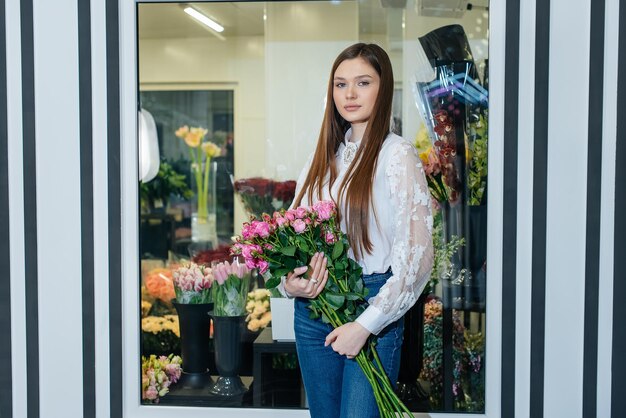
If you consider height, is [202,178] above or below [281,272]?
above

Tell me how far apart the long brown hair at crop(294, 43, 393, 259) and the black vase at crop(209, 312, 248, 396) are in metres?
0.73

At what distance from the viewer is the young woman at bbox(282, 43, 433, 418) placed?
1976 millimetres

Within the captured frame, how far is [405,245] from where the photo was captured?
1.96 meters

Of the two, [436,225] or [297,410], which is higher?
[436,225]

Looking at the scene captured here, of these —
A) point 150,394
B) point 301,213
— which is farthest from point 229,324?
point 301,213

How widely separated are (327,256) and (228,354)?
37.4 inches
